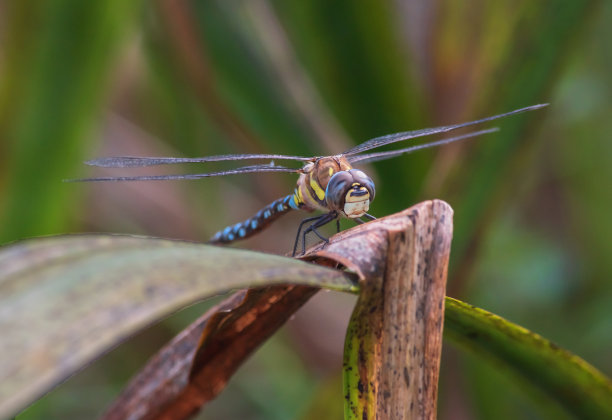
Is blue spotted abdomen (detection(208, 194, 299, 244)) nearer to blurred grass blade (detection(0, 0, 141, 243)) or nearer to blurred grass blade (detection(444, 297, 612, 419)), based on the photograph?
blurred grass blade (detection(0, 0, 141, 243))

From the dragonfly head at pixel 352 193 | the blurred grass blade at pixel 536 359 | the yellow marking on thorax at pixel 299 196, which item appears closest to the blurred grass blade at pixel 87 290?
the blurred grass blade at pixel 536 359

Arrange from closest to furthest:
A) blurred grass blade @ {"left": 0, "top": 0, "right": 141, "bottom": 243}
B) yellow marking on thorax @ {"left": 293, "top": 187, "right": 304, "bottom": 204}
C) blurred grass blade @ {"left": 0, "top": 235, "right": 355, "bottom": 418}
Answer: blurred grass blade @ {"left": 0, "top": 235, "right": 355, "bottom": 418}, blurred grass blade @ {"left": 0, "top": 0, "right": 141, "bottom": 243}, yellow marking on thorax @ {"left": 293, "top": 187, "right": 304, "bottom": 204}

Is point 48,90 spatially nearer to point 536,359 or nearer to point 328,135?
point 328,135

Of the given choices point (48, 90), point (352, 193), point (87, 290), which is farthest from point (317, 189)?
point (87, 290)

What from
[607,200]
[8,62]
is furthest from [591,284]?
[8,62]

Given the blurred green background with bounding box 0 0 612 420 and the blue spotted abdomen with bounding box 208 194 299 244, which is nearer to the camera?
the blurred green background with bounding box 0 0 612 420

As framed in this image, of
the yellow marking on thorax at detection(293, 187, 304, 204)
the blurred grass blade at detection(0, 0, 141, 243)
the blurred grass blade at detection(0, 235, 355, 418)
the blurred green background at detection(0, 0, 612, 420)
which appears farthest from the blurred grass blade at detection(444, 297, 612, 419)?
the blurred grass blade at detection(0, 0, 141, 243)

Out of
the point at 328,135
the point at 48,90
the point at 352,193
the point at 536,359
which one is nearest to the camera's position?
the point at 536,359

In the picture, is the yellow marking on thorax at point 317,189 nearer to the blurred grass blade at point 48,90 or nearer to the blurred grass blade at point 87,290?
the blurred grass blade at point 48,90
